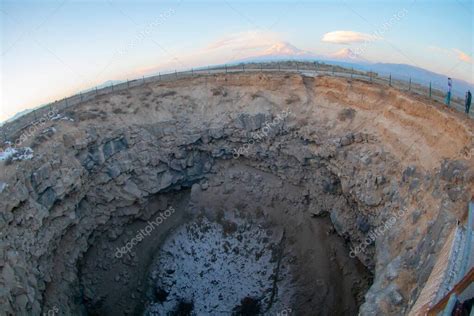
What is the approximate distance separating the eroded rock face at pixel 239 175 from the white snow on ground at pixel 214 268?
7.87 ft

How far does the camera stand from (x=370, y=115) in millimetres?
25859

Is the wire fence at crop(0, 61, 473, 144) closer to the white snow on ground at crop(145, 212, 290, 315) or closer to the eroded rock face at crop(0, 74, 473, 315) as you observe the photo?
the eroded rock face at crop(0, 74, 473, 315)

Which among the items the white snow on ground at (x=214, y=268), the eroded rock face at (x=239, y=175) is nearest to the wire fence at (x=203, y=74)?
the eroded rock face at (x=239, y=175)

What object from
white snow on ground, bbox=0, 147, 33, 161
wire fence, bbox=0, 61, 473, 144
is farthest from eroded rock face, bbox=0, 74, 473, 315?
wire fence, bbox=0, 61, 473, 144

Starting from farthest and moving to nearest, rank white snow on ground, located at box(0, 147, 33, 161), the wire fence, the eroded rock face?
1. the wire fence
2. white snow on ground, located at box(0, 147, 33, 161)
3. the eroded rock face

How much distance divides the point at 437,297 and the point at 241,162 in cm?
2117

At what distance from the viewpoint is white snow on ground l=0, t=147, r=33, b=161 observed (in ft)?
70.5

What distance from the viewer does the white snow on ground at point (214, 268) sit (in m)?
26.9

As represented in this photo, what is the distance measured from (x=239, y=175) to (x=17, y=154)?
50.9 ft

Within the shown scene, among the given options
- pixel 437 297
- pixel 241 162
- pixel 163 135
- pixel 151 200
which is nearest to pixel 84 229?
pixel 151 200

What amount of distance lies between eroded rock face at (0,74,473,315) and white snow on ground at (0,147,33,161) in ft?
1.65

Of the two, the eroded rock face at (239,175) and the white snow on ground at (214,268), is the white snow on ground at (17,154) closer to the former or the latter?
the eroded rock face at (239,175)

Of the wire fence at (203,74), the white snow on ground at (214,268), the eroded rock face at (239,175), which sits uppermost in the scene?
the wire fence at (203,74)

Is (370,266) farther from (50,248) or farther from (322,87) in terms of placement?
(50,248)
